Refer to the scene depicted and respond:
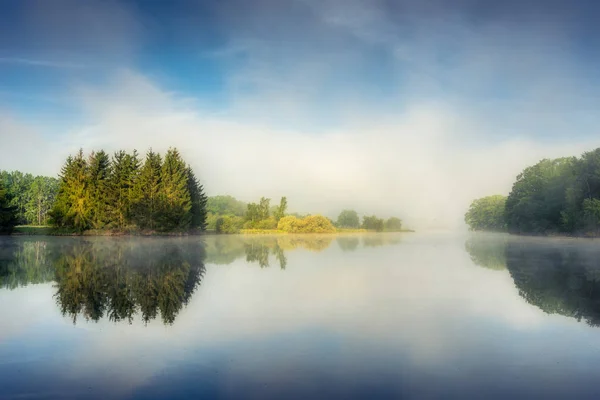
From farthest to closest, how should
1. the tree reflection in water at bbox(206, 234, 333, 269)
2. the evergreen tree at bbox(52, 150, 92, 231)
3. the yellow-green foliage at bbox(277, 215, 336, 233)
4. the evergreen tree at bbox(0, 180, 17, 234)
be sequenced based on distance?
the yellow-green foliage at bbox(277, 215, 336, 233)
the evergreen tree at bbox(52, 150, 92, 231)
the evergreen tree at bbox(0, 180, 17, 234)
the tree reflection in water at bbox(206, 234, 333, 269)

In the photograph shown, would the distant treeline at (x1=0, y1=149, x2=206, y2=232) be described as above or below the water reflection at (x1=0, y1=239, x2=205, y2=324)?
above

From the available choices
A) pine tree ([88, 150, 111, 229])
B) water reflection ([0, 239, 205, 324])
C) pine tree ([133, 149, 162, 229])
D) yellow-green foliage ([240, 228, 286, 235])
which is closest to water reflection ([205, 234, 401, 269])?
water reflection ([0, 239, 205, 324])

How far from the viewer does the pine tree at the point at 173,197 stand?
48938mm

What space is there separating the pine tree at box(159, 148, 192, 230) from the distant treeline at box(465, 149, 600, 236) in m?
47.7

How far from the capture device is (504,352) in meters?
7.07

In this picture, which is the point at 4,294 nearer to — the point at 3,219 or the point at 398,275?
the point at 398,275

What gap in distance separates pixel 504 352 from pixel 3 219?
53284 millimetres

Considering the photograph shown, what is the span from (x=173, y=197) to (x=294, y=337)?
43.9m

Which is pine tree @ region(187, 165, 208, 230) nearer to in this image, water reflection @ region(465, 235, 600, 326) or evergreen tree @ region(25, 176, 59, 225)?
water reflection @ region(465, 235, 600, 326)

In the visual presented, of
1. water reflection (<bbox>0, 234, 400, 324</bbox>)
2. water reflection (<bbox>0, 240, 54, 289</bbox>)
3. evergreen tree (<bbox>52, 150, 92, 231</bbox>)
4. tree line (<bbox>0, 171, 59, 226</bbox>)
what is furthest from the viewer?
tree line (<bbox>0, 171, 59, 226</bbox>)

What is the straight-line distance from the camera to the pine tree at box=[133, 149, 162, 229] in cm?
4878

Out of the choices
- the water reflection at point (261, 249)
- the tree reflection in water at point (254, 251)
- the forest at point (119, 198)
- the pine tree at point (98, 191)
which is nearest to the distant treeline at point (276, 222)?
the forest at point (119, 198)

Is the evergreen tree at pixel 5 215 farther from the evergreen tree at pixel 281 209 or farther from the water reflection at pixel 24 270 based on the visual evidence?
the evergreen tree at pixel 281 209

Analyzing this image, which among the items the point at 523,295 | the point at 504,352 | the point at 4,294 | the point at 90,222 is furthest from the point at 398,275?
the point at 90,222
